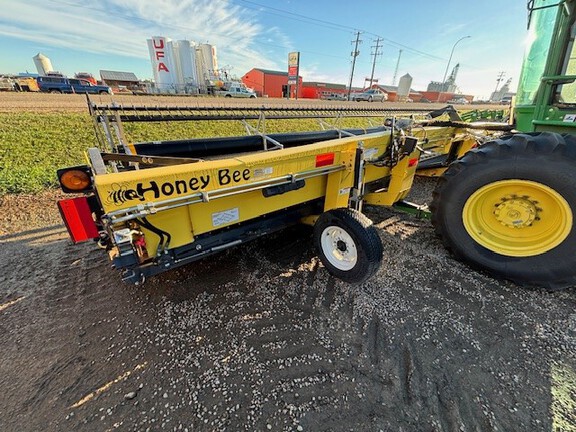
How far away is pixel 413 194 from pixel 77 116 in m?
9.43

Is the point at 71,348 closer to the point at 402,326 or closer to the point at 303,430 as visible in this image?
the point at 303,430

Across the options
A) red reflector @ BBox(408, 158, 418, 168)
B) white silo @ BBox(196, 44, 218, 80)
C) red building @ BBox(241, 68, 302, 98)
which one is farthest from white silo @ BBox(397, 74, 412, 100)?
red reflector @ BBox(408, 158, 418, 168)

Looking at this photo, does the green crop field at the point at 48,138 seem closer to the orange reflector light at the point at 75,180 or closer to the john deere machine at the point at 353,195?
the john deere machine at the point at 353,195

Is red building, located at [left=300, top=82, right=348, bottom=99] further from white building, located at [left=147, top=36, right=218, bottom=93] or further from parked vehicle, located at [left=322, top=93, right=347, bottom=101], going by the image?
white building, located at [left=147, top=36, right=218, bottom=93]

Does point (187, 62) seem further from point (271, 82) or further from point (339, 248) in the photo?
point (339, 248)

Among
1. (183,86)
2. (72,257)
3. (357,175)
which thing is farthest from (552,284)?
(183,86)

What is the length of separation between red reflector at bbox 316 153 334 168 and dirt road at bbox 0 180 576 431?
1.03 m

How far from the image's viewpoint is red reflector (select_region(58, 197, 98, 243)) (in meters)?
1.93

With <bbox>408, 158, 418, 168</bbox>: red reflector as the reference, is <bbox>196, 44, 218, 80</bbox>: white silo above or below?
above

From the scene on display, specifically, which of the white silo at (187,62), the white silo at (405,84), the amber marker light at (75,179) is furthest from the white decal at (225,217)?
A: the white silo at (405,84)

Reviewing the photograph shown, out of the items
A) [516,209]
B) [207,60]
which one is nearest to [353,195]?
[516,209]

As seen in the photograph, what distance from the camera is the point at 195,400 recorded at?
1.70 metres

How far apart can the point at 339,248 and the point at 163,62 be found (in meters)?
52.7

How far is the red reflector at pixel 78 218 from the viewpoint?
6.34 feet
